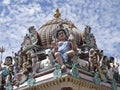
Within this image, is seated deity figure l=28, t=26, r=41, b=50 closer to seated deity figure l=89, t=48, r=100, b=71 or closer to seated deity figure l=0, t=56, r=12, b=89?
seated deity figure l=0, t=56, r=12, b=89

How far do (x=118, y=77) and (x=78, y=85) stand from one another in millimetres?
6595

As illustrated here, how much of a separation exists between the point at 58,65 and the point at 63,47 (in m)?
1.51

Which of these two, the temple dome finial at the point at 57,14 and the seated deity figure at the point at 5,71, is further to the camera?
the temple dome finial at the point at 57,14

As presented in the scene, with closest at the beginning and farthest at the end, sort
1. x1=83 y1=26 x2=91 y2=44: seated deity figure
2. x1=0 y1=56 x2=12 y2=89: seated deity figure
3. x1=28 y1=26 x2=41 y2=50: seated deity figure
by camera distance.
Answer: x1=0 y1=56 x2=12 y2=89: seated deity figure → x1=28 y1=26 x2=41 y2=50: seated deity figure → x1=83 y1=26 x2=91 y2=44: seated deity figure

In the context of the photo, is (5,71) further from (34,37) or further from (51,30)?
(51,30)

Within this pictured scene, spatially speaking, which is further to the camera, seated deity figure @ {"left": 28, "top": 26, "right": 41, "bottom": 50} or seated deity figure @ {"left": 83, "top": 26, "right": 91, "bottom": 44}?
seated deity figure @ {"left": 83, "top": 26, "right": 91, "bottom": 44}

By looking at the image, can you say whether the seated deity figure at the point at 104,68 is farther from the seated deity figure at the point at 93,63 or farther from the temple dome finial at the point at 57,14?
the temple dome finial at the point at 57,14

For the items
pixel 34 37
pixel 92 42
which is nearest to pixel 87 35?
pixel 92 42

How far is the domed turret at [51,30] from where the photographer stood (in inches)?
1098

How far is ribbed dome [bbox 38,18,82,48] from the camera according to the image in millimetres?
27891

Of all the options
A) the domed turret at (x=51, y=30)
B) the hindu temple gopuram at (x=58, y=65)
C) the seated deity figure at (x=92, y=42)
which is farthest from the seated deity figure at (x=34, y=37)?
the seated deity figure at (x=92, y=42)

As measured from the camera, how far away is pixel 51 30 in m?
28.2

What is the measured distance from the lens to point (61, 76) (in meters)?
19.9

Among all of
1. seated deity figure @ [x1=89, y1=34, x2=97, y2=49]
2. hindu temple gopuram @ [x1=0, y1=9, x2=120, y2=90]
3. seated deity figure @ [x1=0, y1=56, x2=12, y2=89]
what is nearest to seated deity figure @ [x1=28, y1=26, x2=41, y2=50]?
hindu temple gopuram @ [x1=0, y1=9, x2=120, y2=90]
